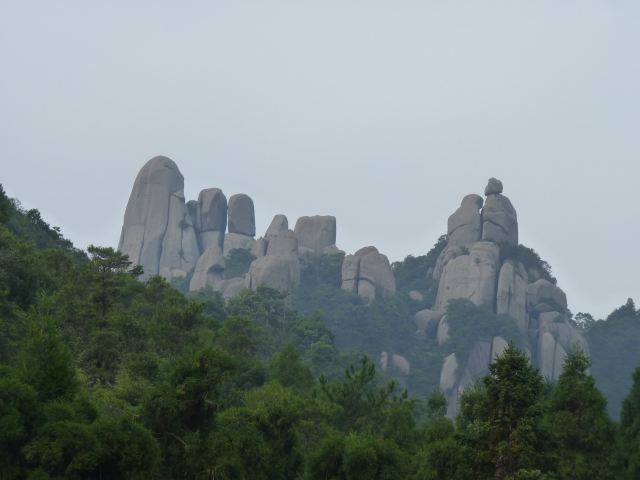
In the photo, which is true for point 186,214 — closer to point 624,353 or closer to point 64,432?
point 624,353

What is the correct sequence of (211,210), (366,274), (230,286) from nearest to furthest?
(230,286), (366,274), (211,210)

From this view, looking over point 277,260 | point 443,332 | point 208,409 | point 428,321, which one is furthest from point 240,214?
point 208,409

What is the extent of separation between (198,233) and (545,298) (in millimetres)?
28088

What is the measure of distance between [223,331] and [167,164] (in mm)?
52198

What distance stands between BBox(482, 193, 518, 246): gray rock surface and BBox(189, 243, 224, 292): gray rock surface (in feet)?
65.5

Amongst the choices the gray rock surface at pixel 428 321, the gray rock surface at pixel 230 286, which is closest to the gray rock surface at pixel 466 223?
the gray rock surface at pixel 428 321

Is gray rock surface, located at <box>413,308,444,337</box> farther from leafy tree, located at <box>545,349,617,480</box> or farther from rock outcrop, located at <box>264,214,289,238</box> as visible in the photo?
leafy tree, located at <box>545,349,617,480</box>

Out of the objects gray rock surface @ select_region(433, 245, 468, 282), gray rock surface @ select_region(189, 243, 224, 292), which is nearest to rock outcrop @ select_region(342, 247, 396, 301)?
gray rock surface @ select_region(433, 245, 468, 282)

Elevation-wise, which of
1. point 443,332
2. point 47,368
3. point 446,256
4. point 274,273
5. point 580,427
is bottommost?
point 47,368

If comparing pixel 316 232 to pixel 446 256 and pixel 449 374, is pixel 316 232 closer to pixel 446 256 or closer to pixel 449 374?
pixel 446 256

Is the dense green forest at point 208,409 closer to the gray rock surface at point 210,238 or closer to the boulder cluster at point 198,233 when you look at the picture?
the boulder cluster at point 198,233

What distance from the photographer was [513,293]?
88000 mm

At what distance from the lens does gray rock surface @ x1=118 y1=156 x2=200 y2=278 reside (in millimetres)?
96750

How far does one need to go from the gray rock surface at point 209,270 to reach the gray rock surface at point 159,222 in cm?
204
